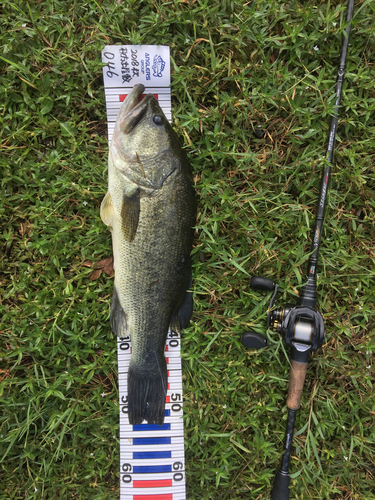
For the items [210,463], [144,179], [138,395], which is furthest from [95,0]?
[210,463]

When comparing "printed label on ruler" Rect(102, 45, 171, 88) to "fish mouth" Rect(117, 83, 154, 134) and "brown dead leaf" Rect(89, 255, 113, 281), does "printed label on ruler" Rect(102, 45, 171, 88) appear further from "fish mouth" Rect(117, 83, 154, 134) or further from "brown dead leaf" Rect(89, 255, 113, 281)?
"brown dead leaf" Rect(89, 255, 113, 281)

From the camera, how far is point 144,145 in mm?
2066

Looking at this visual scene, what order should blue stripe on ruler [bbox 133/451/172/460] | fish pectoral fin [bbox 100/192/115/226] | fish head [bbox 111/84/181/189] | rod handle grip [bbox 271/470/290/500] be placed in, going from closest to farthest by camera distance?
fish head [bbox 111/84/181/189] < fish pectoral fin [bbox 100/192/115/226] < rod handle grip [bbox 271/470/290/500] < blue stripe on ruler [bbox 133/451/172/460]

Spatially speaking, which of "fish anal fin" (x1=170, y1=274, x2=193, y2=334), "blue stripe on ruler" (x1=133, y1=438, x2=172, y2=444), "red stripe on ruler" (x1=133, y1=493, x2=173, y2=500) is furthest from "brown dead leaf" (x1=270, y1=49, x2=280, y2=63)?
"red stripe on ruler" (x1=133, y1=493, x2=173, y2=500)

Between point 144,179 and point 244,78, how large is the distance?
1227 mm

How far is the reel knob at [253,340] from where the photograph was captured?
7.66ft

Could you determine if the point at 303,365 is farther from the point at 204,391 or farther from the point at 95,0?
the point at 95,0

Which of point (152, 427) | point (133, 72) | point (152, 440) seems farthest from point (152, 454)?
point (133, 72)

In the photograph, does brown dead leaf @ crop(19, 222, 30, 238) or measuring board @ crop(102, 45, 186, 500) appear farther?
brown dead leaf @ crop(19, 222, 30, 238)

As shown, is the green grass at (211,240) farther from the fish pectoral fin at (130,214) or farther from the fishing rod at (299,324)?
the fish pectoral fin at (130,214)

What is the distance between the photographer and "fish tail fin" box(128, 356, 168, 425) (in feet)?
7.66

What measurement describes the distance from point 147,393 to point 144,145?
1.92 meters

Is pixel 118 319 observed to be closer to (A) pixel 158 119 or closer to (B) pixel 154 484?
(B) pixel 154 484

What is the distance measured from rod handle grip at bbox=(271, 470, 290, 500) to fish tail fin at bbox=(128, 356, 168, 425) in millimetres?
1047
